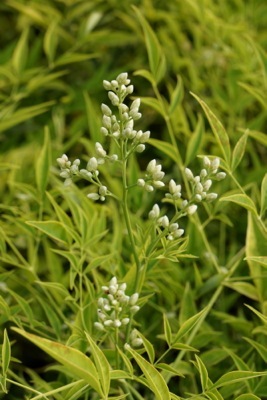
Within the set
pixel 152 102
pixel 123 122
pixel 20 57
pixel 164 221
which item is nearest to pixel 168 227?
pixel 164 221

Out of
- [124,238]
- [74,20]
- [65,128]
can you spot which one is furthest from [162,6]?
[124,238]

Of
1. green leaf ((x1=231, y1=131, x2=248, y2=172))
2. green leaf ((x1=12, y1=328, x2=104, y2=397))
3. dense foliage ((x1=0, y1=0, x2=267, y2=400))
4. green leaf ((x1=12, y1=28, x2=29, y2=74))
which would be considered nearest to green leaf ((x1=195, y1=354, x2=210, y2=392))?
dense foliage ((x1=0, y1=0, x2=267, y2=400))

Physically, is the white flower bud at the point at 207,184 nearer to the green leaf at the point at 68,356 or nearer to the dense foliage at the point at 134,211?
the dense foliage at the point at 134,211

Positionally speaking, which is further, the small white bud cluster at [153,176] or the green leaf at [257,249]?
the green leaf at [257,249]

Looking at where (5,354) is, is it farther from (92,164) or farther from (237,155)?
(237,155)

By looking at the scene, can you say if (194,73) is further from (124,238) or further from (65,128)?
(124,238)

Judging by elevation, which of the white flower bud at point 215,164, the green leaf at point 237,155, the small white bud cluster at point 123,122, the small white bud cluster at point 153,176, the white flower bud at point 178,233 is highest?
the small white bud cluster at point 123,122

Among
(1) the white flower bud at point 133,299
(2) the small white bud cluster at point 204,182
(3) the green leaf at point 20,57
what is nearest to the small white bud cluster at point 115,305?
(1) the white flower bud at point 133,299

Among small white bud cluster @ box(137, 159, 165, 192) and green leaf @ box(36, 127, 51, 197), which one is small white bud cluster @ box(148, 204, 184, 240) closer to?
small white bud cluster @ box(137, 159, 165, 192)
